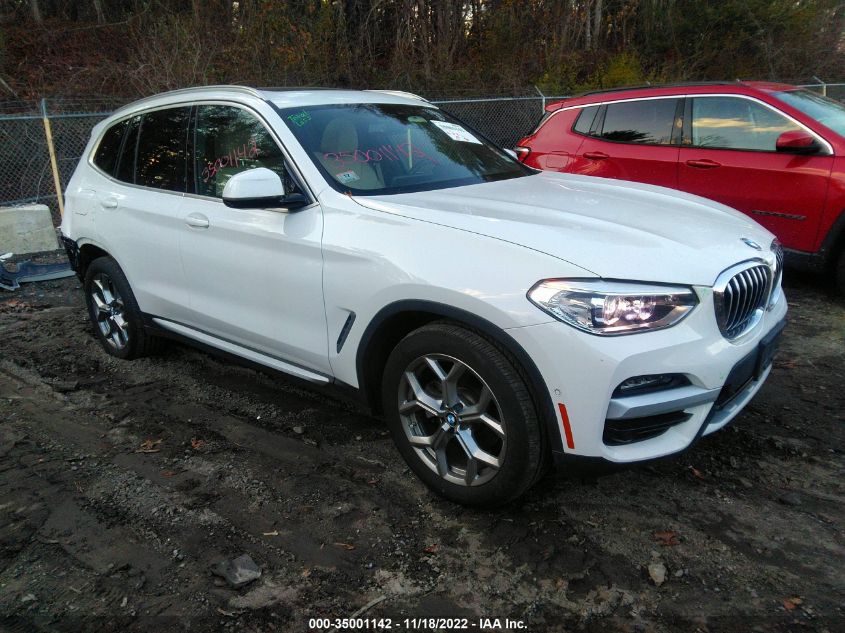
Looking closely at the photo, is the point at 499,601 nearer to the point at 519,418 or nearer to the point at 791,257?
the point at 519,418

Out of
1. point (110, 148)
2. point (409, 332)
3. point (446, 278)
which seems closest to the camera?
point (446, 278)

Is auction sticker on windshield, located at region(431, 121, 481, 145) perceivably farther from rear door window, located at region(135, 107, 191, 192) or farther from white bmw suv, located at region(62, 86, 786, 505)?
rear door window, located at region(135, 107, 191, 192)

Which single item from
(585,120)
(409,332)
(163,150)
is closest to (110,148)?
(163,150)

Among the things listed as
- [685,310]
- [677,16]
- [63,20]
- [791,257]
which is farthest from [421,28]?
[685,310]

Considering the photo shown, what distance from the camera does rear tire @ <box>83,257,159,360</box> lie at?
4660 millimetres

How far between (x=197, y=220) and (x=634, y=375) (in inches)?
102

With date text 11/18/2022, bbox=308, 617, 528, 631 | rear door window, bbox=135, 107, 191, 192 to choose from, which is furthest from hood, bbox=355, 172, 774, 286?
rear door window, bbox=135, 107, 191, 192

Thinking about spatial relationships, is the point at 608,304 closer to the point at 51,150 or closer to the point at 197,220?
the point at 197,220

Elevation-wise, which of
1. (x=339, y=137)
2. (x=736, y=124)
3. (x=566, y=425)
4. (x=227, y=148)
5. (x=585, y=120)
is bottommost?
(x=566, y=425)

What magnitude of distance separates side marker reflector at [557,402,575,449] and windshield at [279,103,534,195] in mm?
1440

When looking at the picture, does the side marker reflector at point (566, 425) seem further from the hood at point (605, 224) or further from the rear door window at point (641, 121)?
the rear door window at point (641, 121)

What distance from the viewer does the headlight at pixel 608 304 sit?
2494 millimetres

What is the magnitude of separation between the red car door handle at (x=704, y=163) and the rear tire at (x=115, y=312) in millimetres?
4862

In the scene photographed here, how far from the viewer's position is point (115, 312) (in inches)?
196
